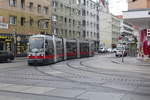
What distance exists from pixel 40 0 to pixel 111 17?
56.9 meters

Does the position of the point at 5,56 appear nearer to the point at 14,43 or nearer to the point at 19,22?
the point at 14,43

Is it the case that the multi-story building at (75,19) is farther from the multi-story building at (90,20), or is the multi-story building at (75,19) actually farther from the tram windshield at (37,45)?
the tram windshield at (37,45)

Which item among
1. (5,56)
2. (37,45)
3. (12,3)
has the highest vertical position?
(12,3)

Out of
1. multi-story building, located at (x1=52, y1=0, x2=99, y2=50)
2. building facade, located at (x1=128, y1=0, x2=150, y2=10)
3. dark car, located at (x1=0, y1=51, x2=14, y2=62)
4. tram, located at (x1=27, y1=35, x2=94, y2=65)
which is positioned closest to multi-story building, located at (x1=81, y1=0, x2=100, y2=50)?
multi-story building, located at (x1=52, y1=0, x2=99, y2=50)

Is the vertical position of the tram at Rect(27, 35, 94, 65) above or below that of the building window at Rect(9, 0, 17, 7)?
below

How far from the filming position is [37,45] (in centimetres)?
2483

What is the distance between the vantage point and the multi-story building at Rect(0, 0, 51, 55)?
41781 mm

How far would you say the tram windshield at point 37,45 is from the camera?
2480 centimetres

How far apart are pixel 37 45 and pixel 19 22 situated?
21.5 m

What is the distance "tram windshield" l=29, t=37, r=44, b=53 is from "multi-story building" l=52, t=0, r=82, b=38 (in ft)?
98.4

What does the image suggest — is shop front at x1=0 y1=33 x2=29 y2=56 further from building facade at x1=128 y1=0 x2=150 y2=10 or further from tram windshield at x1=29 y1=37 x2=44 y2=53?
building facade at x1=128 y1=0 x2=150 y2=10

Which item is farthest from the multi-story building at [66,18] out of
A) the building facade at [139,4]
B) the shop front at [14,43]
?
the building facade at [139,4]

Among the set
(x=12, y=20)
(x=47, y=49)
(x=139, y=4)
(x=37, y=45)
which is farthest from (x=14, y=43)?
(x=139, y=4)

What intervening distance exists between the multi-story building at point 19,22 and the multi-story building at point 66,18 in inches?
194
